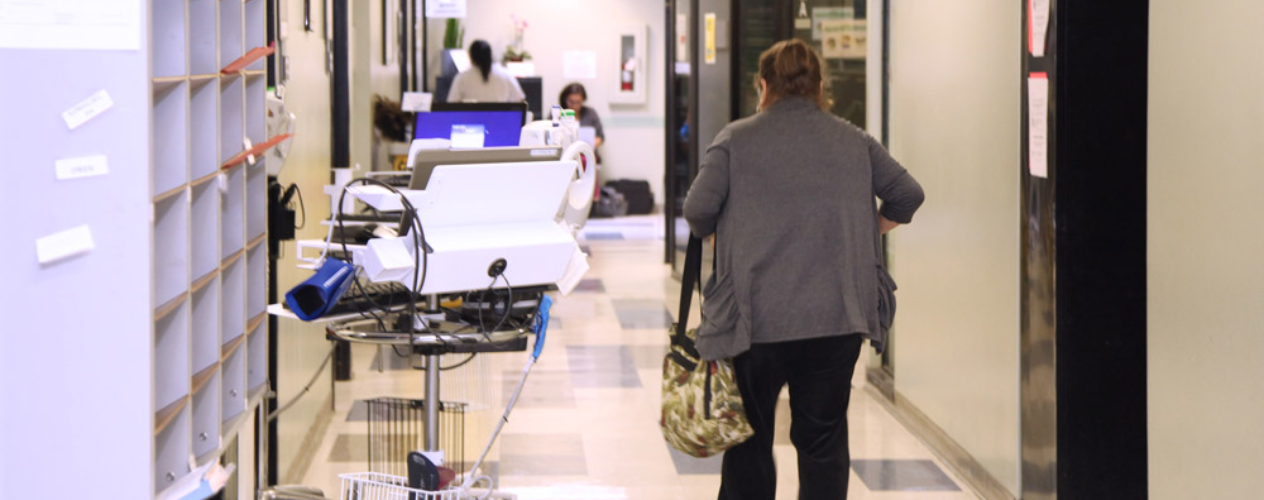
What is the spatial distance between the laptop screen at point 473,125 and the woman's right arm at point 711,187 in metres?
2.59

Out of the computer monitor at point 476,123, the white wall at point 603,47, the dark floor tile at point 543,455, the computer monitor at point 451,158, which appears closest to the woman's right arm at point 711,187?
the computer monitor at point 451,158

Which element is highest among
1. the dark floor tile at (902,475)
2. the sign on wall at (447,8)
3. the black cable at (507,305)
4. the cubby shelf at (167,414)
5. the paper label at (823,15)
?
the sign on wall at (447,8)

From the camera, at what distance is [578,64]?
15750mm

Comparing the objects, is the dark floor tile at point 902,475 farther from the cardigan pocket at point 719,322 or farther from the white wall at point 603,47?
the white wall at point 603,47

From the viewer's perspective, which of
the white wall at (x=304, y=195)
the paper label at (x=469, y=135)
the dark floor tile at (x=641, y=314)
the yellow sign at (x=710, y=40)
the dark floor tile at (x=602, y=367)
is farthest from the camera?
the yellow sign at (x=710, y=40)

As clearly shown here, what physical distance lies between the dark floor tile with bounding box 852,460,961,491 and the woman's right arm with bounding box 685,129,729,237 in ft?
5.20

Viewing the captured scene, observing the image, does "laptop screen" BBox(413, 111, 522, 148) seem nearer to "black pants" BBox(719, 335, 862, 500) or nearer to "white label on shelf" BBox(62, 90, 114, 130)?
"black pants" BBox(719, 335, 862, 500)

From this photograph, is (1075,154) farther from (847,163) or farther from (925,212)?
(925,212)

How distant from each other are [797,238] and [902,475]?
5.59 ft

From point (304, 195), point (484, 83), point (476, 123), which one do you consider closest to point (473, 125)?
point (476, 123)

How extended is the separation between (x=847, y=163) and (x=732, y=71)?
18.2 feet

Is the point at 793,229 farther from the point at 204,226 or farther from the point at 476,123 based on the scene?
the point at 476,123

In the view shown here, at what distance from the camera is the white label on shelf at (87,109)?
227 centimetres

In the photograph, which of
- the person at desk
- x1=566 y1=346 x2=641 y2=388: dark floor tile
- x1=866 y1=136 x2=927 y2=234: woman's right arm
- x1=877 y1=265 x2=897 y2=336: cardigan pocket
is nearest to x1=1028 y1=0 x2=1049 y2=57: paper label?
x1=866 y1=136 x2=927 y2=234: woman's right arm
